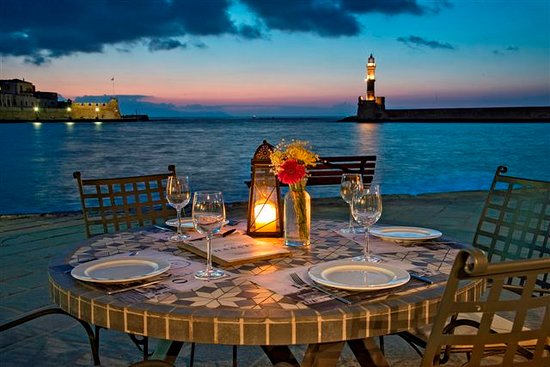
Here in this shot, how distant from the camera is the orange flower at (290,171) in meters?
1.74

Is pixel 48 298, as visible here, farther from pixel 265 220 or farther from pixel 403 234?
pixel 403 234

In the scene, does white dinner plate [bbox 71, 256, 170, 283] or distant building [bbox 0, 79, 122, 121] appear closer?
white dinner plate [bbox 71, 256, 170, 283]

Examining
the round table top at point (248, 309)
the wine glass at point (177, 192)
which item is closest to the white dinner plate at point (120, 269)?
the round table top at point (248, 309)

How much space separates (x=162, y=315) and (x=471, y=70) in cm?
4080

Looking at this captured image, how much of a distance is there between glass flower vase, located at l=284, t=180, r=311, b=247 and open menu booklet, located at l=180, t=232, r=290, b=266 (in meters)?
0.06

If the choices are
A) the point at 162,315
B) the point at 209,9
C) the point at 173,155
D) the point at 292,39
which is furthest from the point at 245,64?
the point at 162,315

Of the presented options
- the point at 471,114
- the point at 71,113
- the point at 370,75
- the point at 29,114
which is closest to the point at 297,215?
the point at 370,75

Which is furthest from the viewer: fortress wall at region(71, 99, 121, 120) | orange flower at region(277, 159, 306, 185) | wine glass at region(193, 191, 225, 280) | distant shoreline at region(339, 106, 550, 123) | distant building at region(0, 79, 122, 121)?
fortress wall at region(71, 99, 121, 120)

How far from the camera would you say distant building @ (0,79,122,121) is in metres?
81.8

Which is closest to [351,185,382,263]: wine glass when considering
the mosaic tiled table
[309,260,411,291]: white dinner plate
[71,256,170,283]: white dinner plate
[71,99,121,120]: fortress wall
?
[309,260,411,291]: white dinner plate

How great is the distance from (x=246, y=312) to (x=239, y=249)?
0.55m

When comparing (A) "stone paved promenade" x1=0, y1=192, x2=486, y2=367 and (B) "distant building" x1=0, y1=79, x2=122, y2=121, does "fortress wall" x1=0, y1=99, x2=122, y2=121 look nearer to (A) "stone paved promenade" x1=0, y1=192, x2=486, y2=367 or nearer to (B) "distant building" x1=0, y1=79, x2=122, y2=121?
(B) "distant building" x1=0, y1=79, x2=122, y2=121

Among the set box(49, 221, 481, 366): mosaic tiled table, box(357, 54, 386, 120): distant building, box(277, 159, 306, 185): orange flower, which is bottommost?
box(49, 221, 481, 366): mosaic tiled table

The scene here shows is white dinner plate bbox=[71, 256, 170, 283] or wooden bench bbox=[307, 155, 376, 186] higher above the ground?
white dinner plate bbox=[71, 256, 170, 283]
